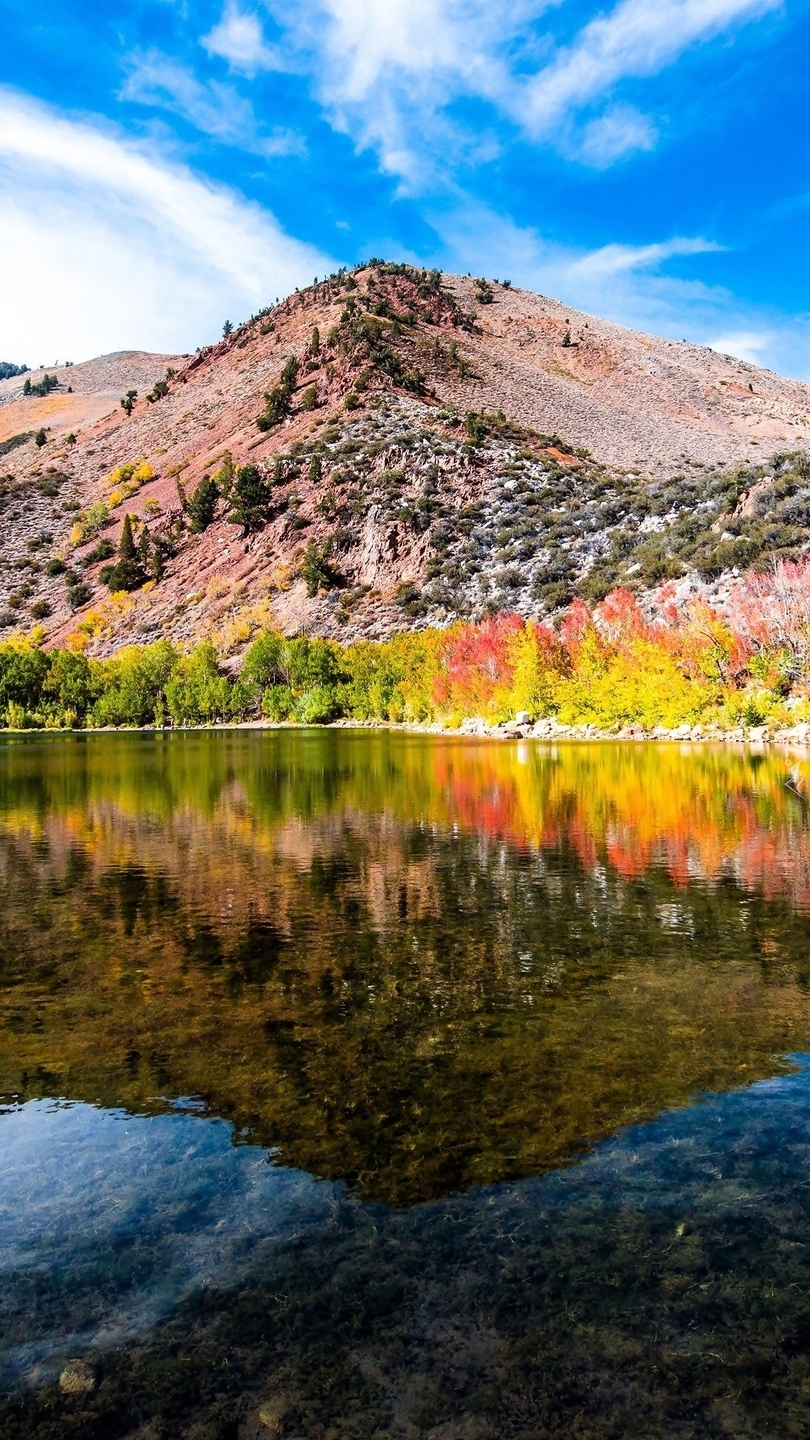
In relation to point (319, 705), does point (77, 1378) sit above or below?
below

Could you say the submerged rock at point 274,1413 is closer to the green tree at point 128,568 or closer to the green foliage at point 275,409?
the green tree at point 128,568

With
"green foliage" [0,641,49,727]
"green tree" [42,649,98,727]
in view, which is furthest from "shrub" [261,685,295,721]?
"green foliage" [0,641,49,727]

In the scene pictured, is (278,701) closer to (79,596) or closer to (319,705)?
(319,705)

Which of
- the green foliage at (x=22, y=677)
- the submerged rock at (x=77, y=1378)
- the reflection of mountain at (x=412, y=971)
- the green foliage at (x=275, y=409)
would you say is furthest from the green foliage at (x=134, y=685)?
the submerged rock at (x=77, y=1378)

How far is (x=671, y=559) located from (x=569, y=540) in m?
20.3

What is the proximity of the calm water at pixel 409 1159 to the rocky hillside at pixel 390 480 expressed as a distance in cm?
6733

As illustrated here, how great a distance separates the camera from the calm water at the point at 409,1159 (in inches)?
191

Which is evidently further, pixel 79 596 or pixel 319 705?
pixel 79 596

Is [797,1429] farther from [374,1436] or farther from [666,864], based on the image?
[666,864]

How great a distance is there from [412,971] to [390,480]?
384 feet

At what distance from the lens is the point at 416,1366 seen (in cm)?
495

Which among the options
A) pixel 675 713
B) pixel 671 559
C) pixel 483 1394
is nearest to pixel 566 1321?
pixel 483 1394

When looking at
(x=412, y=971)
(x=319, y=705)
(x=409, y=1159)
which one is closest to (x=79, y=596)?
(x=319, y=705)

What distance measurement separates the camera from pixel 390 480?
124 meters
